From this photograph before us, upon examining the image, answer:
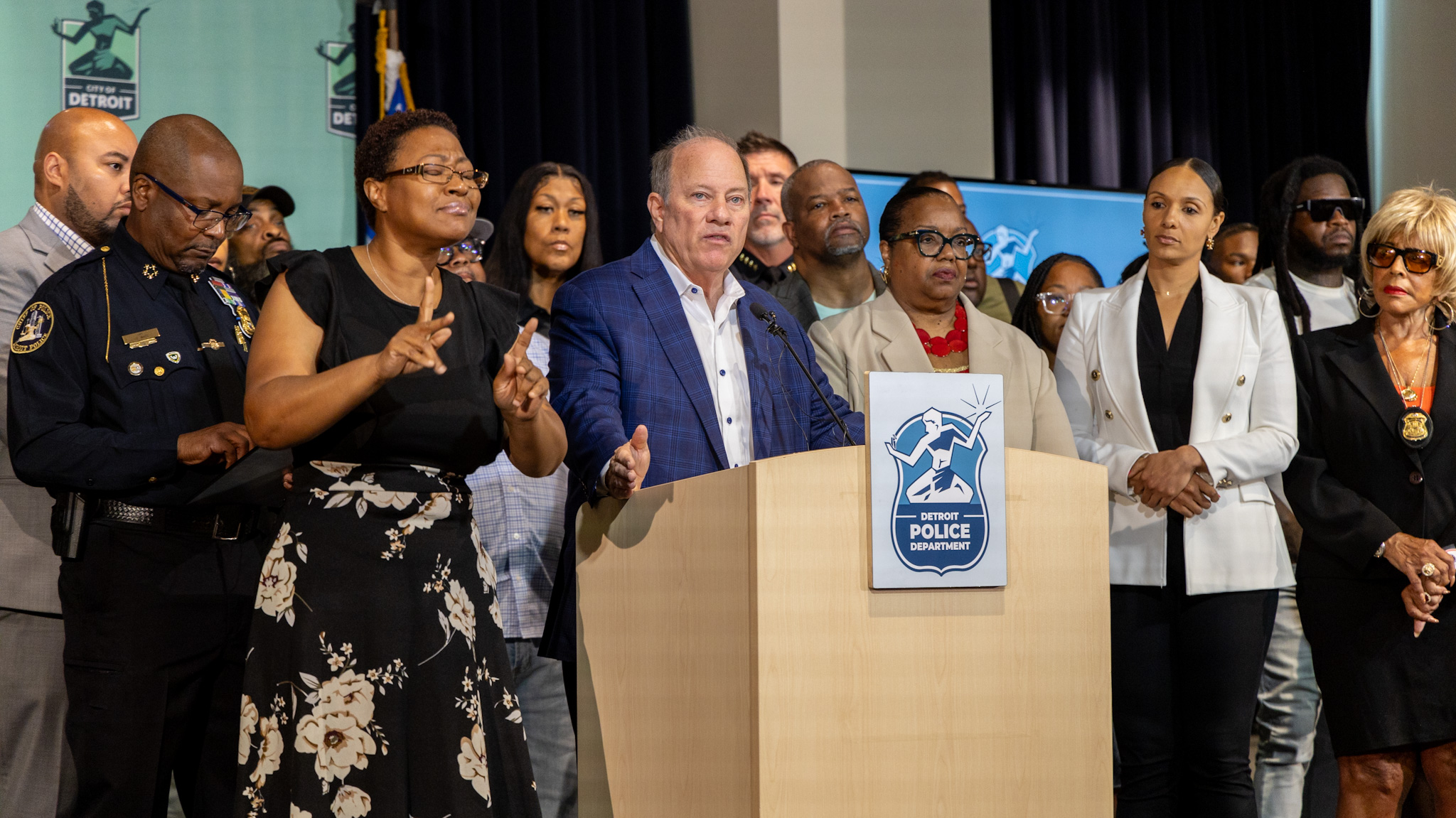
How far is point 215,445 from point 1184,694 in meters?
2.07

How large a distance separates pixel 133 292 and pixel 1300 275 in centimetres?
304

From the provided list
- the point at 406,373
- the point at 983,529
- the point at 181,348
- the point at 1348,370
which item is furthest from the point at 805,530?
the point at 1348,370

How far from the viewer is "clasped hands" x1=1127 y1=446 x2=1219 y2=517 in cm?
291

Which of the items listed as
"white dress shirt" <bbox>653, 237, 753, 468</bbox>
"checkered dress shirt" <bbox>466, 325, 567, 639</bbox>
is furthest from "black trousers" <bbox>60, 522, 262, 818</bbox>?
"white dress shirt" <bbox>653, 237, 753, 468</bbox>

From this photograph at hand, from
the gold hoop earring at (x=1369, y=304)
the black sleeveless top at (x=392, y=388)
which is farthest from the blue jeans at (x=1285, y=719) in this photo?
the black sleeveless top at (x=392, y=388)

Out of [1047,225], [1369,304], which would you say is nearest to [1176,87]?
[1047,225]

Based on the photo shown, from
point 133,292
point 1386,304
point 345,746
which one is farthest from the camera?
point 1386,304

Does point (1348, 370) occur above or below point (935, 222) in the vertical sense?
below

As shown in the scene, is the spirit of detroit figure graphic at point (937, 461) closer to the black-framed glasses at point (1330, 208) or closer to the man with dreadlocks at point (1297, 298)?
the man with dreadlocks at point (1297, 298)

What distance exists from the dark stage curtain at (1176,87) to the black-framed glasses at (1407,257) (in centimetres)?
316

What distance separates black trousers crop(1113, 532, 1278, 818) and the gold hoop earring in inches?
27.8

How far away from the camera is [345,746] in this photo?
2.01 m

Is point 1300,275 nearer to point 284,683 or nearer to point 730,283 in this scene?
point 730,283

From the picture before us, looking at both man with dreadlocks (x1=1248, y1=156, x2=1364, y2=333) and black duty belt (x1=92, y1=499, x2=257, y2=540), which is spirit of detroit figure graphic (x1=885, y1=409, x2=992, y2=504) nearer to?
black duty belt (x1=92, y1=499, x2=257, y2=540)
